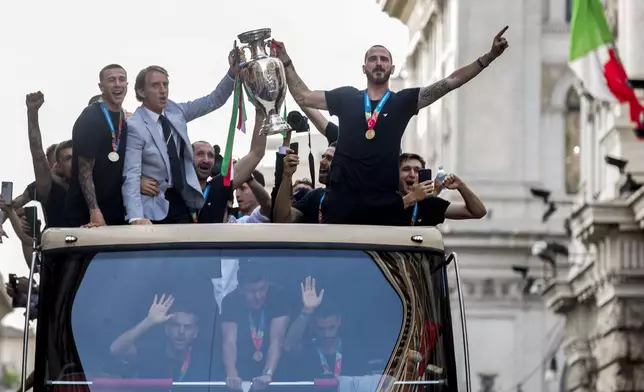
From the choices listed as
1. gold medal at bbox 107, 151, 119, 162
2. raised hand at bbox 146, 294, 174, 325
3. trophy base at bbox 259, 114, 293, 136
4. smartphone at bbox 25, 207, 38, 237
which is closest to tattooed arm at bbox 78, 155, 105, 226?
gold medal at bbox 107, 151, 119, 162

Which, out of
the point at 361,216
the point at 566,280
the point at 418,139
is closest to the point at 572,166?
the point at 418,139

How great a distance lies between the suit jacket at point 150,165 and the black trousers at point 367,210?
868 mm

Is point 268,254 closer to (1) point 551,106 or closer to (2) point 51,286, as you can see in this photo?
(2) point 51,286

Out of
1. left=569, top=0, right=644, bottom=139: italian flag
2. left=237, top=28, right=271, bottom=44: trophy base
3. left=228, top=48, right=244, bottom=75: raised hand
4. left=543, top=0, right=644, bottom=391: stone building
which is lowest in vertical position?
left=543, top=0, right=644, bottom=391: stone building

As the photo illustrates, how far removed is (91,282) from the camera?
12.4 meters

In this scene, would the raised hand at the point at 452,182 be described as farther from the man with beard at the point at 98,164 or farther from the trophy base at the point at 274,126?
the man with beard at the point at 98,164

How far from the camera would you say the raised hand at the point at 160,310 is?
1214cm

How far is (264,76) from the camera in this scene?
14.3 meters

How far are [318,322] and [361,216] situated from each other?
6.16ft

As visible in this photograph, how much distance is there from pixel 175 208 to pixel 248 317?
89.0 inches

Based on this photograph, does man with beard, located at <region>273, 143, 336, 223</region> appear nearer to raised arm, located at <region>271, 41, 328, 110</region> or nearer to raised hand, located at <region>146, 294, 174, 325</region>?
raised arm, located at <region>271, 41, 328, 110</region>

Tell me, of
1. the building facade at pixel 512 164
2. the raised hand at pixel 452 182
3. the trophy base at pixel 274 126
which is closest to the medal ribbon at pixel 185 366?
the trophy base at pixel 274 126

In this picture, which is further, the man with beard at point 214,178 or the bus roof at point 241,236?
the man with beard at point 214,178

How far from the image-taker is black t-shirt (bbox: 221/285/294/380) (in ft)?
38.9
